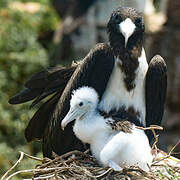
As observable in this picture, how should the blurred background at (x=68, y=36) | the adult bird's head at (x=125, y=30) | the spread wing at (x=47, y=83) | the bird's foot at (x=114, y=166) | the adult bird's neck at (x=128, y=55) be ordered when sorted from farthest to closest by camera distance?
1. the blurred background at (x=68, y=36)
2. the spread wing at (x=47, y=83)
3. the adult bird's neck at (x=128, y=55)
4. the adult bird's head at (x=125, y=30)
5. the bird's foot at (x=114, y=166)

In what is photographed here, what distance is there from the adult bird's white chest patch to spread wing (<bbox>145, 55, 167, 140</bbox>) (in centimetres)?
6

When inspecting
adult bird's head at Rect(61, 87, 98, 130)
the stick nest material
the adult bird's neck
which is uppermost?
the adult bird's neck

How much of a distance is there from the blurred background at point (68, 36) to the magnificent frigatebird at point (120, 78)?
3.36 metres

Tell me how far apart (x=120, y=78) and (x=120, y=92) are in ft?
0.33

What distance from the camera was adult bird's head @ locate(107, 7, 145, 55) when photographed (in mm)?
3977

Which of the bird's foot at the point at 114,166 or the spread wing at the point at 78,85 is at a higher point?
the spread wing at the point at 78,85

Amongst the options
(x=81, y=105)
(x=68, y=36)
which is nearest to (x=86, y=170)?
(x=81, y=105)

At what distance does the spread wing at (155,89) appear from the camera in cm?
418

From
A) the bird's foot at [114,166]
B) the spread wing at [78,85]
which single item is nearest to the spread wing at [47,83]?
the spread wing at [78,85]

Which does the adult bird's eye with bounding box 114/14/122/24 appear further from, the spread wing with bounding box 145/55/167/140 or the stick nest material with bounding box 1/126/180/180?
the stick nest material with bounding box 1/126/180/180

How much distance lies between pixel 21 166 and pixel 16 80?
1.58 meters

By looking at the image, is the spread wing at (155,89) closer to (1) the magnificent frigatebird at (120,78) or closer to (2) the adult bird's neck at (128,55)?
(1) the magnificent frigatebird at (120,78)

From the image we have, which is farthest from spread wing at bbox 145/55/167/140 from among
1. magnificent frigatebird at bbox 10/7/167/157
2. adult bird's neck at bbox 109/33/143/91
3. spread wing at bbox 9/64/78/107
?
spread wing at bbox 9/64/78/107

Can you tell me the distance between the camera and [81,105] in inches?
157
